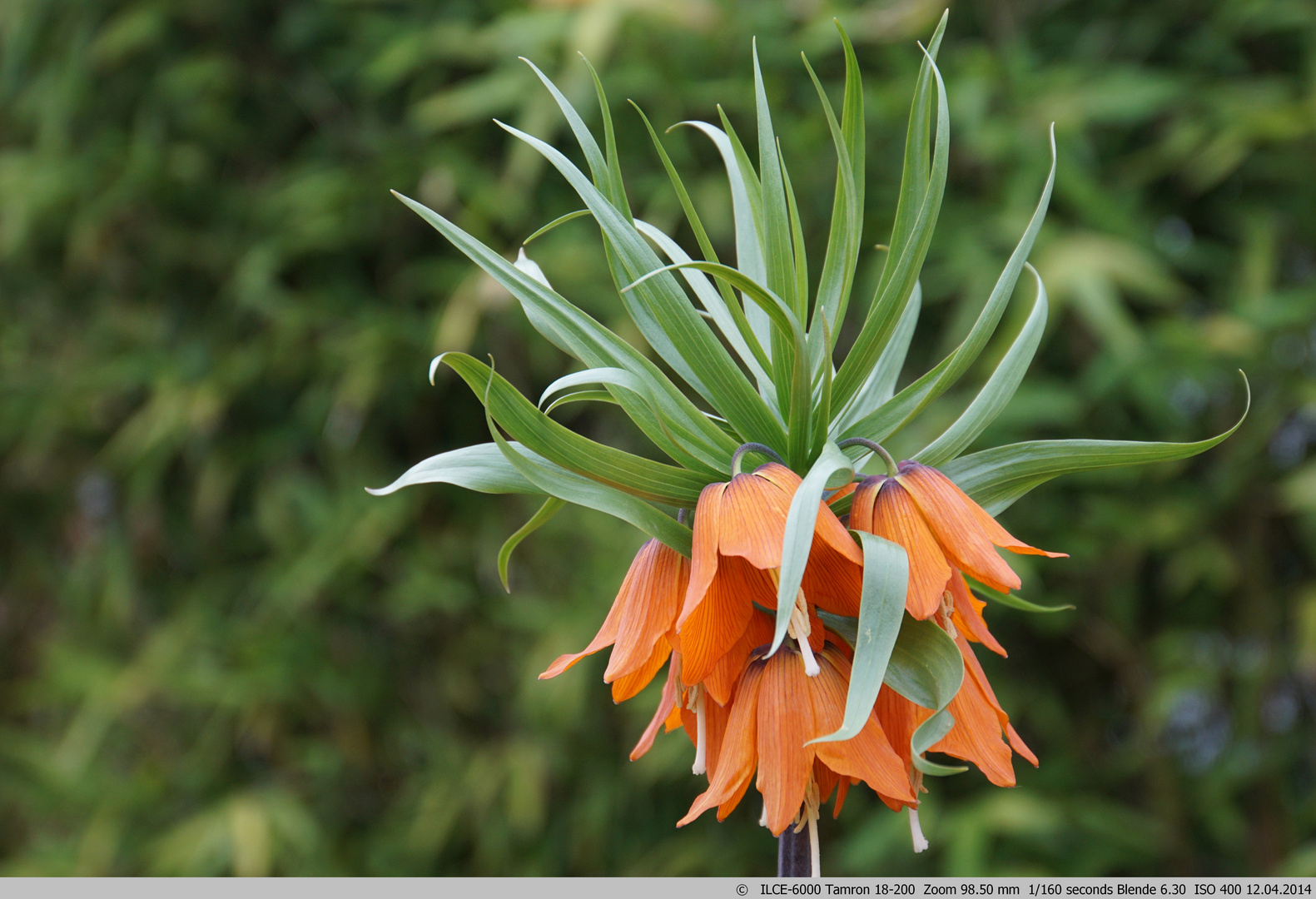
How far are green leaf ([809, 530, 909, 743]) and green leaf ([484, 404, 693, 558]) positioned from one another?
70 millimetres

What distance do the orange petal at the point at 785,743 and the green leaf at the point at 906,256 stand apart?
9 centimetres

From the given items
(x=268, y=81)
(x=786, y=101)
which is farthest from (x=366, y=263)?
(x=786, y=101)

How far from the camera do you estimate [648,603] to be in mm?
327

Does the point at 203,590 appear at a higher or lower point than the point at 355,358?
lower

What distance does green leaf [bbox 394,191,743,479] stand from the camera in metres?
0.32

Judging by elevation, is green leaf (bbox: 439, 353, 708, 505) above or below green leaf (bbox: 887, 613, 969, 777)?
above

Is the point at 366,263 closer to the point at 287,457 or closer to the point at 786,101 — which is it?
the point at 287,457

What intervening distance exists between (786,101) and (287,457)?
0.99 m

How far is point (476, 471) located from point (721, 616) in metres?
0.09

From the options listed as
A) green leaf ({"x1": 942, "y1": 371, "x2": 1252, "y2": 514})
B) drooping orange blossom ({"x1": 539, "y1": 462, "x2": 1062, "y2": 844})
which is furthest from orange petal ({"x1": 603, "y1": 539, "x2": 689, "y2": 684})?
green leaf ({"x1": 942, "y1": 371, "x2": 1252, "y2": 514})

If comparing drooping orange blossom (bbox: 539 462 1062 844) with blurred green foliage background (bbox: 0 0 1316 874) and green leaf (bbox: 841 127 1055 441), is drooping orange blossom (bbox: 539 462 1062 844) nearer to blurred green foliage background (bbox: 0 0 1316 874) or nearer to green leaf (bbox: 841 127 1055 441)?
green leaf (bbox: 841 127 1055 441)

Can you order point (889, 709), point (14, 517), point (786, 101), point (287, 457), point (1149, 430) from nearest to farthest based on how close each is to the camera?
point (889, 709) < point (1149, 430) < point (786, 101) < point (287, 457) < point (14, 517)

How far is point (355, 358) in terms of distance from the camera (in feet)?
5.03

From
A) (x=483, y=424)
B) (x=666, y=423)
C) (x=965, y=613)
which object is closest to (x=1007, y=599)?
(x=965, y=613)
